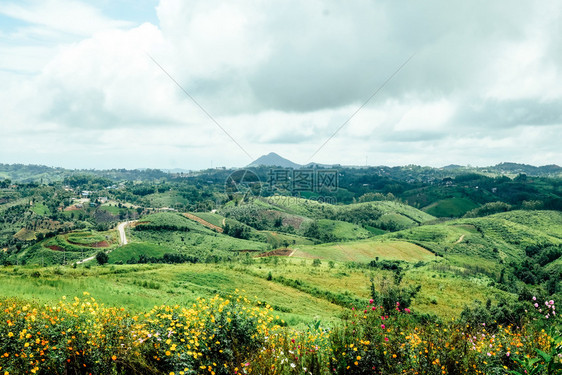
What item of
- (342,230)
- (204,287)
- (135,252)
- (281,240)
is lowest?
(281,240)

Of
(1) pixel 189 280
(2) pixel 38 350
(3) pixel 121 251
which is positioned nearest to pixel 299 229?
(3) pixel 121 251

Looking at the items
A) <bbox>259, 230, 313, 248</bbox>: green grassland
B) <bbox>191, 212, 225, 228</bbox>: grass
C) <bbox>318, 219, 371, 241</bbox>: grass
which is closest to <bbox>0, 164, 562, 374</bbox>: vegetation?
<bbox>259, 230, 313, 248</bbox>: green grassland

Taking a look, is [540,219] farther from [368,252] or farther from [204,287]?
[204,287]

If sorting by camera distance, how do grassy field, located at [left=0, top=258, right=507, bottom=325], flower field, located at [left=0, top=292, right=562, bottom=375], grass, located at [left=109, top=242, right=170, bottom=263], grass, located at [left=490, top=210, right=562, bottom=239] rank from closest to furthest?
flower field, located at [left=0, top=292, right=562, bottom=375] → grassy field, located at [left=0, top=258, right=507, bottom=325] → grass, located at [left=109, top=242, right=170, bottom=263] → grass, located at [left=490, top=210, right=562, bottom=239]

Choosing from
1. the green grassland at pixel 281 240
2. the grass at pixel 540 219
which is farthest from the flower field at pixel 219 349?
the grass at pixel 540 219

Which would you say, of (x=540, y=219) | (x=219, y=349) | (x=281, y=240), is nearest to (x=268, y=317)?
(x=219, y=349)

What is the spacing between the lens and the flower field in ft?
21.3

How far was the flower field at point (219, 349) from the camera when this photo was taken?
6.50 metres

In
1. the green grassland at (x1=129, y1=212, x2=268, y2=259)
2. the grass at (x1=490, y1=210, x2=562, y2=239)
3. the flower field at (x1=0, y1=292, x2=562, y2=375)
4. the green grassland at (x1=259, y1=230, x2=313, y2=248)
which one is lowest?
the green grassland at (x1=259, y1=230, x2=313, y2=248)

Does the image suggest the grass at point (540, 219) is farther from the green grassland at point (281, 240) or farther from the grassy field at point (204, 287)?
the grassy field at point (204, 287)

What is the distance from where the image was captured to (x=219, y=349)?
23.4ft

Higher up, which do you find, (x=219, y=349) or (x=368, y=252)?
(x=219, y=349)

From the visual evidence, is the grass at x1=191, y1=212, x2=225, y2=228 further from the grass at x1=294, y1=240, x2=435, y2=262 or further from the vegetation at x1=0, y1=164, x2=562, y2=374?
the grass at x1=294, y1=240, x2=435, y2=262

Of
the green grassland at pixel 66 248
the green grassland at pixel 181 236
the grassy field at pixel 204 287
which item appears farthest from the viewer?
the green grassland at pixel 181 236
